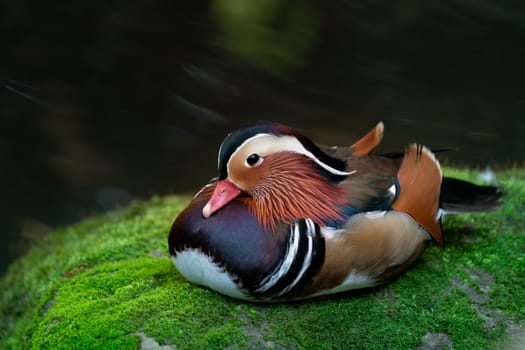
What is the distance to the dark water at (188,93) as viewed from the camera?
407 cm

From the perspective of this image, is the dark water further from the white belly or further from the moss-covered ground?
the white belly

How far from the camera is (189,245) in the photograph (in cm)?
230

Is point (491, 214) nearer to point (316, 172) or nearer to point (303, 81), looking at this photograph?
point (316, 172)

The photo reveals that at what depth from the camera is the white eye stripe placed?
2.22 m

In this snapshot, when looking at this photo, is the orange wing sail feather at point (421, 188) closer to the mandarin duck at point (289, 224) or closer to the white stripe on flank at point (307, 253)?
the mandarin duck at point (289, 224)

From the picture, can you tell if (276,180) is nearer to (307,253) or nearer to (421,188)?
(307,253)

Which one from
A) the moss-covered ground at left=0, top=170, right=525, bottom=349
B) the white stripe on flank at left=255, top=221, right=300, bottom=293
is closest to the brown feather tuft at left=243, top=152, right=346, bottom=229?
the white stripe on flank at left=255, top=221, right=300, bottom=293

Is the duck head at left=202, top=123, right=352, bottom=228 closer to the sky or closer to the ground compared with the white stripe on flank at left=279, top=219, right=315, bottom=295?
closer to the sky

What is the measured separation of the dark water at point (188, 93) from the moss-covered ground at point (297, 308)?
1.51 meters

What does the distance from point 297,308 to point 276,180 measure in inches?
20.5

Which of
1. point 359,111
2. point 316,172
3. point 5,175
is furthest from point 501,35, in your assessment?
point 5,175

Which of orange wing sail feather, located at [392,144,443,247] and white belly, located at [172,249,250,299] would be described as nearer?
white belly, located at [172,249,250,299]

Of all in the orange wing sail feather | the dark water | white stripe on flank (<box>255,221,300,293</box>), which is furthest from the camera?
the dark water

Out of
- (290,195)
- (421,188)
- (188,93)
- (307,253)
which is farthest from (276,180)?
(188,93)
